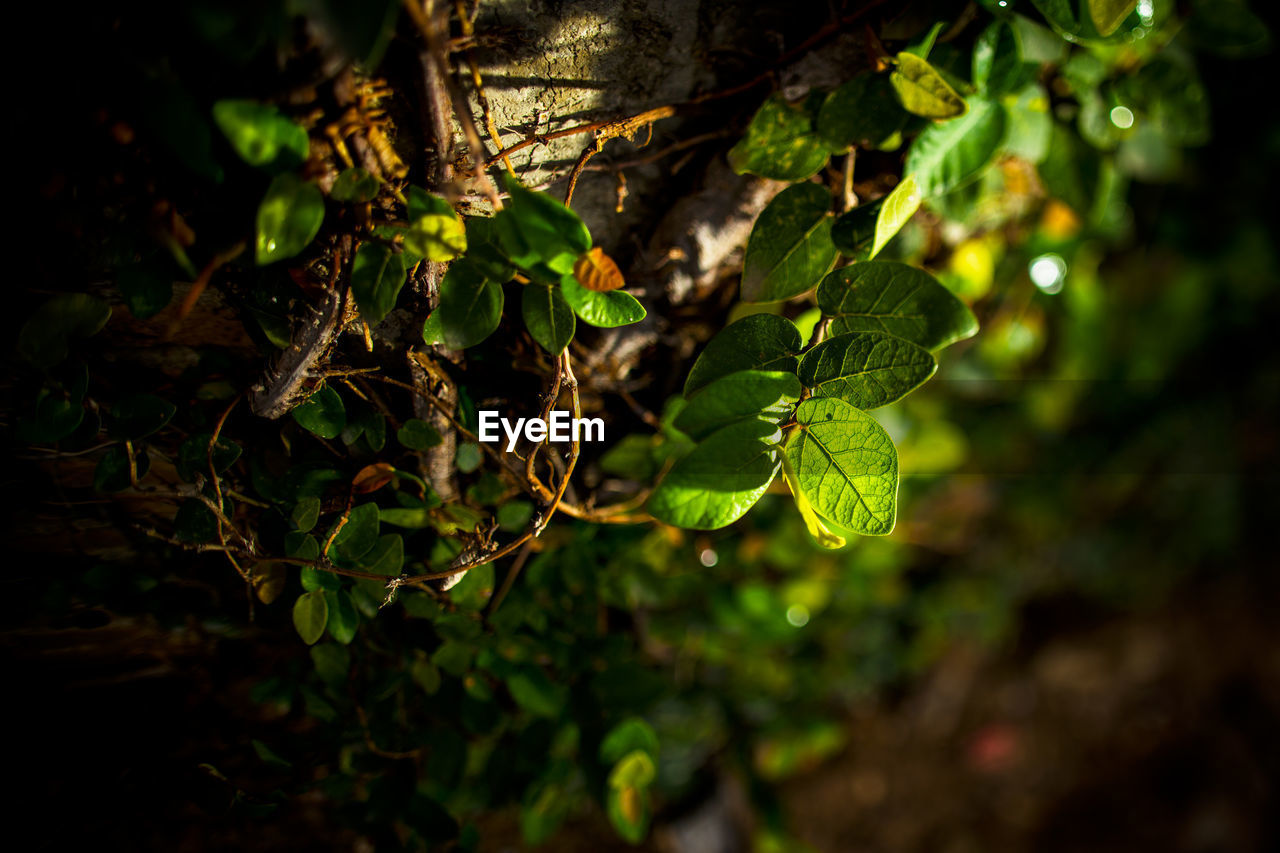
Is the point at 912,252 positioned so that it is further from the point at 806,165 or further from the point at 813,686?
the point at 813,686

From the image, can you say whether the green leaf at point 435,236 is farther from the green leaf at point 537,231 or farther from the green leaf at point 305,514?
the green leaf at point 305,514

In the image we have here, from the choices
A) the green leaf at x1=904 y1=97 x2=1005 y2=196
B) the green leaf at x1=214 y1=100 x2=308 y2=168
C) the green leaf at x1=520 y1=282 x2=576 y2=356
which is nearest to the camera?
the green leaf at x1=214 y1=100 x2=308 y2=168

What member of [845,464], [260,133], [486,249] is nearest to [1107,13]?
[845,464]

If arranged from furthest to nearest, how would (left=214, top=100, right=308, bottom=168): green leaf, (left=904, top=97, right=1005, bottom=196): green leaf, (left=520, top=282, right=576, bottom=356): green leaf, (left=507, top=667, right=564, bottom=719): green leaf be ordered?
(left=507, top=667, right=564, bottom=719): green leaf, (left=904, top=97, right=1005, bottom=196): green leaf, (left=520, top=282, right=576, bottom=356): green leaf, (left=214, top=100, right=308, bottom=168): green leaf

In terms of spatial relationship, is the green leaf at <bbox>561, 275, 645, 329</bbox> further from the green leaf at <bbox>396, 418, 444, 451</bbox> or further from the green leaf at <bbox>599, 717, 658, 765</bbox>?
the green leaf at <bbox>599, 717, 658, 765</bbox>

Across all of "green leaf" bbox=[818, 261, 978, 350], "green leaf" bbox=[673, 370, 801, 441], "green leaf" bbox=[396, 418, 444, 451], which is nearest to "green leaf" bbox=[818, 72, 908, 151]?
"green leaf" bbox=[818, 261, 978, 350]

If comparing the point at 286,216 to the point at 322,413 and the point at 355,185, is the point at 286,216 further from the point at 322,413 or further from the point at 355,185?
the point at 322,413

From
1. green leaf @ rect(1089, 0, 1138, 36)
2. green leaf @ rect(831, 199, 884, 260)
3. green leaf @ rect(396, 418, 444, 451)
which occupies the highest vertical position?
green leaf @ rect(1089, 0, 1138, 36)
